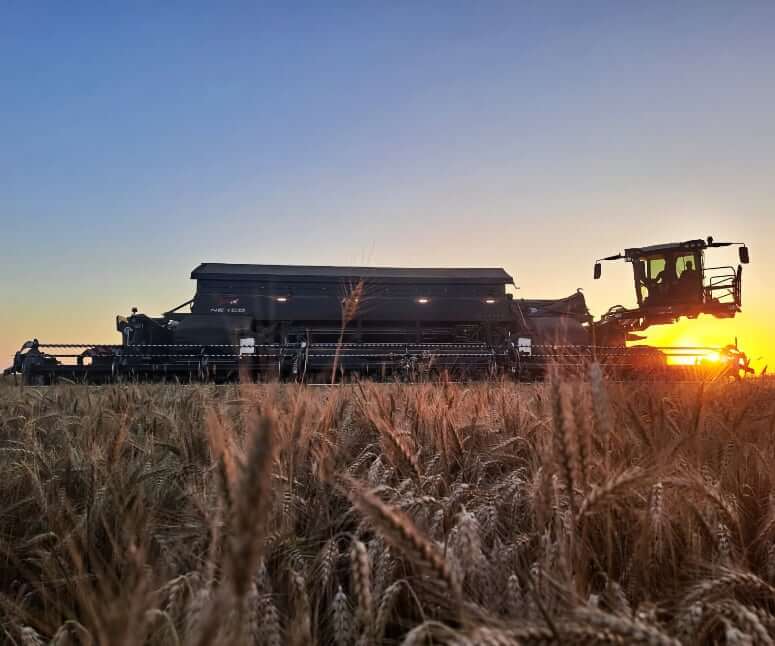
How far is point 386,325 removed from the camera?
711 inches

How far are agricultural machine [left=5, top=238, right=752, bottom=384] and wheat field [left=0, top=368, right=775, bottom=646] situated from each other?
9325mm

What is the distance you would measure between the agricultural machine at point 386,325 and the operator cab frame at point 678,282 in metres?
0.03

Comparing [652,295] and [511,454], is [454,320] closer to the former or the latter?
[652,295]

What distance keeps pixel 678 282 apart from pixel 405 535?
55.9ft

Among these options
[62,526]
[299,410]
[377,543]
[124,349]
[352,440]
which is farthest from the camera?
[124,349]

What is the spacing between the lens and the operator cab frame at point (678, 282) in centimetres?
1550

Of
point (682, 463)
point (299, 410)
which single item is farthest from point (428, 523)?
point (682, 463)

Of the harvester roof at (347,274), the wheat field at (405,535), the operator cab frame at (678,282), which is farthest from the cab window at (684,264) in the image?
the wheat field at (405,535)

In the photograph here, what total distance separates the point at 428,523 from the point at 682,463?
100 centimetres

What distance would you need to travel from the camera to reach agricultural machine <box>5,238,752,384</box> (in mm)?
13547

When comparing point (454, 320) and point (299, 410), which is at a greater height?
point (454, 320)

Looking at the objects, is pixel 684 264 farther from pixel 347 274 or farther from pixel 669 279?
pixel 347 274

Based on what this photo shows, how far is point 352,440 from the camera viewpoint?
8.84ft

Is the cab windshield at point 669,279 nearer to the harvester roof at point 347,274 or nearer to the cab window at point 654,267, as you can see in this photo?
the cab window at point 654,267
